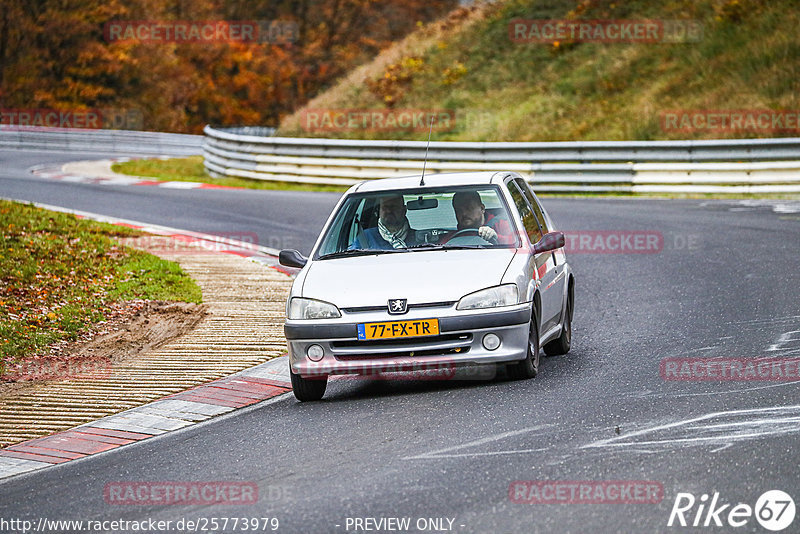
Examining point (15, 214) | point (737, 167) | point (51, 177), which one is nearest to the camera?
point (15, 214)

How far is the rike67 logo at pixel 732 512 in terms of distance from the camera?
16.7 feet

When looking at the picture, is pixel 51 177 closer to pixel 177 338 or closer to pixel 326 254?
pixel 177 338

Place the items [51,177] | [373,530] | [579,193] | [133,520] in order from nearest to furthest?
[373,530]
[133,520]
[579,193]
[51,177]

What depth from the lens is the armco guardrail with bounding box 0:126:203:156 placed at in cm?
4228

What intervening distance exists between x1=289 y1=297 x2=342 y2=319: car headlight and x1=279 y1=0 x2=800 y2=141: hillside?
19.4m

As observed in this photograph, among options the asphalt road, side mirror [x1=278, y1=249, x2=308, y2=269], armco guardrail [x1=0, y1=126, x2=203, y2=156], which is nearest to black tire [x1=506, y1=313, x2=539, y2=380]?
the asphalt road

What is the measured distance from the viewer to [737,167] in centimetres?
2247

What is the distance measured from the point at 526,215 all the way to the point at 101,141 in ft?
119

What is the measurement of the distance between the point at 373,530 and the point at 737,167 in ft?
61.2

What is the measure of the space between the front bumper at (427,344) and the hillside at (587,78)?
19029mm

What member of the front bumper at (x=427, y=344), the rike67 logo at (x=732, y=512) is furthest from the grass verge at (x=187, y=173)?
the rike67 logo at (x=732, y=512)

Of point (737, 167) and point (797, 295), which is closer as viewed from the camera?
point (797, 295)

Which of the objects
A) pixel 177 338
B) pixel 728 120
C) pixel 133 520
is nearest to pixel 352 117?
pixel 728 120

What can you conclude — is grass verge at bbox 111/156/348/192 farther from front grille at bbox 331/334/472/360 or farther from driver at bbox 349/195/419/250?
front grille at bbox 331/334/472/360
